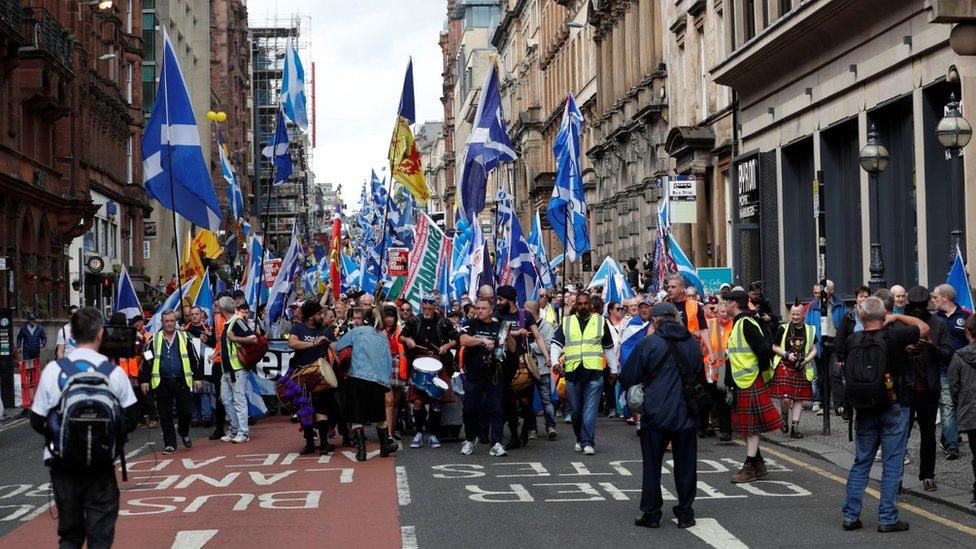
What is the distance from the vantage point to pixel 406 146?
94.0ft

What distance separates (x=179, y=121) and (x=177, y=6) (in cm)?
6049

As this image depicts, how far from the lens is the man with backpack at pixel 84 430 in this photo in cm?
843

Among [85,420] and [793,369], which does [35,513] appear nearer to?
[85,420]

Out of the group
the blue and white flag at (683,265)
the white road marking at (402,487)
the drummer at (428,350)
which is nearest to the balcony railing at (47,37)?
the blue and white flag at (683,265)

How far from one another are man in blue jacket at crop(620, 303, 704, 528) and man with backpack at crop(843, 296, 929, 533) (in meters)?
1.19

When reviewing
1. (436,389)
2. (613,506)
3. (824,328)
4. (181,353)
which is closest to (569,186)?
(824,328)

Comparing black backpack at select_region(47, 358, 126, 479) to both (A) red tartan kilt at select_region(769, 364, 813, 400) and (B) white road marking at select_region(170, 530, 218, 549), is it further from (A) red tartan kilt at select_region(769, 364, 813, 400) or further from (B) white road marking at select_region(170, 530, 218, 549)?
(A) red tartan kilt at select_region(769, 364, 813, 400)

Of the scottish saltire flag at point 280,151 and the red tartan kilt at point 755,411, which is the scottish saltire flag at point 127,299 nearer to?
the scottish saltire flag at point 280,151

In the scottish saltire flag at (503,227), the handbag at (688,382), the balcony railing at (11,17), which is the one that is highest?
the balcony railing at (11,17)

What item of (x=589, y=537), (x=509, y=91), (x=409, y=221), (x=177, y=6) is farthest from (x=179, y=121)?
(x=509, y=91)

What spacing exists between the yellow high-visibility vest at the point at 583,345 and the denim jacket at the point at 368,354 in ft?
6.83

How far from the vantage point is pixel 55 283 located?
44.9 meters

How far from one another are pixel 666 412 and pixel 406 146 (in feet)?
58.2

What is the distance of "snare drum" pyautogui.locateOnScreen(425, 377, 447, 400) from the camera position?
18109mm
